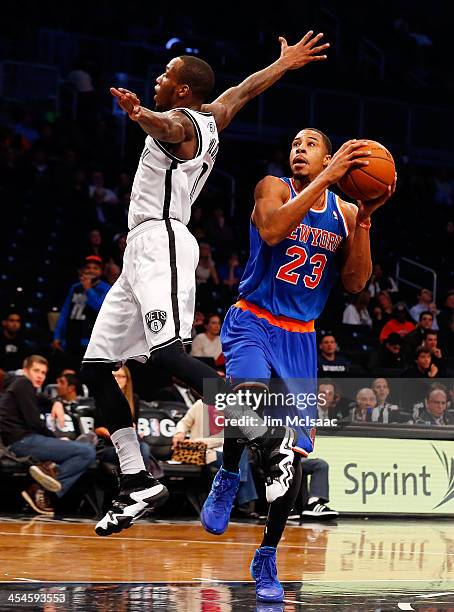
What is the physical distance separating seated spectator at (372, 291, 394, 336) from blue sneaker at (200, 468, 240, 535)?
10.1 m

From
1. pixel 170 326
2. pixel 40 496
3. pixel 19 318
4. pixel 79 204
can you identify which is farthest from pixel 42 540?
pixel 79 204

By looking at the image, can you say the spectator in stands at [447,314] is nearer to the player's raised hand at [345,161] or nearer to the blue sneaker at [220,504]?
the blue sneaker at [220,504]

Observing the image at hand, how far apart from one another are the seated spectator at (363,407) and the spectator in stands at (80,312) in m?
3.06

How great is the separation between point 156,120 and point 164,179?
0.47 meters

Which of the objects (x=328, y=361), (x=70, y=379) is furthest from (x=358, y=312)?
(x=70, y=379)

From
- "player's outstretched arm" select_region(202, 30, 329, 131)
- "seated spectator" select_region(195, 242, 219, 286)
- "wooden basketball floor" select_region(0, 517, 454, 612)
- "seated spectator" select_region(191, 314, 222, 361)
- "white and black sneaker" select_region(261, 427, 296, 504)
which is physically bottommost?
"wooden basketball floor" select_region(0, 517, 454, 612)

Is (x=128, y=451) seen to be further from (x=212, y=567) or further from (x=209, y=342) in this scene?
(x=209, y=342)

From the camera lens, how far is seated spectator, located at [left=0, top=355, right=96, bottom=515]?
11.0m

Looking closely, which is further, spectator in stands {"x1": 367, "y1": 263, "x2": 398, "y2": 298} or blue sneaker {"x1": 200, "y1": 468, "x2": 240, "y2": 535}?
spectator in stands {"x1": 367, "y1": 263, "x2": 398, "y2": 298}

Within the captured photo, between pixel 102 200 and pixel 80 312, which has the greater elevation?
pixel 102 200

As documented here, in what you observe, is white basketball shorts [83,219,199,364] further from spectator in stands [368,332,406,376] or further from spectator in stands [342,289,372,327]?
spectator in stands [342,289,372,327]

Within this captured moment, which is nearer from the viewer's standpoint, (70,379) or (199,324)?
(70,379)

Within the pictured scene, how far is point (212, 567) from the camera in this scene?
755 cm

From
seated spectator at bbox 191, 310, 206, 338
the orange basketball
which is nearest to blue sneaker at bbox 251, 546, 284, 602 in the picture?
the orange basketball
